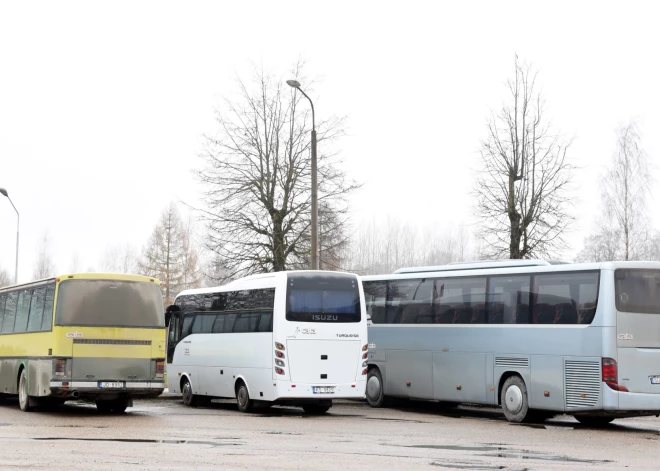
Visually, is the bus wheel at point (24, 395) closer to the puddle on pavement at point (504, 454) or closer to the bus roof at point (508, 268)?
the bus roof at point (508, 268)

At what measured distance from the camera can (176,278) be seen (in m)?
80.6

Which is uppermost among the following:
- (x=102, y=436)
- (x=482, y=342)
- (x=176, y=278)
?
(x=176, y=278)

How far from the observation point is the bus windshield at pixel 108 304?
69.7 ft

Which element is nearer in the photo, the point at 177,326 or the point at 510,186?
the point at 177,326

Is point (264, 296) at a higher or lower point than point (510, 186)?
lower

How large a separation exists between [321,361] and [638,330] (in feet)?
22.3

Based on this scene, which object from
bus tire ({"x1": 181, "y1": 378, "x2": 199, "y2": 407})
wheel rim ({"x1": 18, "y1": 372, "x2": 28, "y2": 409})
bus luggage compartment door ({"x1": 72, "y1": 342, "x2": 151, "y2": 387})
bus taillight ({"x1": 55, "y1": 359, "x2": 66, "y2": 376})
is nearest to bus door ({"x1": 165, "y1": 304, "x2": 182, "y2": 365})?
bus tire ({"x1": 181, "y1": 378, "x2": 199, "y2": 407})

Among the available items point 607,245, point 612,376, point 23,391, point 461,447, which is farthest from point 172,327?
point 607,245

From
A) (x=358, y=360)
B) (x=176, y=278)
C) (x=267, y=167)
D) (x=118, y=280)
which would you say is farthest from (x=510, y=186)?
(x=176, y=278)

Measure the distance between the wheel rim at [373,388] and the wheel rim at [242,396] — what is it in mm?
3793

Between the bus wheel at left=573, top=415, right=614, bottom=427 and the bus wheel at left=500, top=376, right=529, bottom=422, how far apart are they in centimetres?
111

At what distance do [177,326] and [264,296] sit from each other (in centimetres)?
561

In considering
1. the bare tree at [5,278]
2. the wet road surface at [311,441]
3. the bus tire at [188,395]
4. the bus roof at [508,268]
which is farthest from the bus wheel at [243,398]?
the bare tree at [5,278]

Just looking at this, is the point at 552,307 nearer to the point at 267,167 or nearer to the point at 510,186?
the point at 510,186
